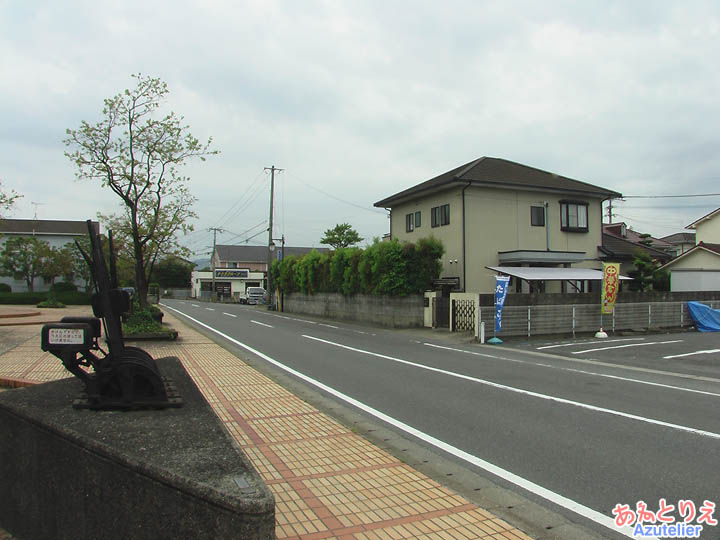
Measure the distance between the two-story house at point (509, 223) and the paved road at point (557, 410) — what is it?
35.2 feet

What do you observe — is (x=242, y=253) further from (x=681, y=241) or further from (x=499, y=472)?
(x=499, y=472)

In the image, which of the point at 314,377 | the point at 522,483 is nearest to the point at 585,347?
the point at 314,377

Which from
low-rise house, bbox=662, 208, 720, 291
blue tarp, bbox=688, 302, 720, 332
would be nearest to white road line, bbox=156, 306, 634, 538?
blue tarp, bbox=688, 302, 720, 332

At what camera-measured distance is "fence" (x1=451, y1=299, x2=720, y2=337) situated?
1858cm

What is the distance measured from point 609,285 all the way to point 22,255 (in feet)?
153

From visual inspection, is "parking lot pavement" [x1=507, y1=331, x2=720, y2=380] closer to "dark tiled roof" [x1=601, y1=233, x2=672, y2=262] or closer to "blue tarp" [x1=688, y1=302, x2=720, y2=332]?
"blue tarp" [x1=688, y1=302, x2=720, y2=332]

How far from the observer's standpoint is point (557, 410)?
7375 mm

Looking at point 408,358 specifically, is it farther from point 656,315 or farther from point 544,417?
point 656,315

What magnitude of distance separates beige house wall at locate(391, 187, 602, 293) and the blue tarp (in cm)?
677

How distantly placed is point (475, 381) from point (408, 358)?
3.53 m

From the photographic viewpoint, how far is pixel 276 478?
4633mm

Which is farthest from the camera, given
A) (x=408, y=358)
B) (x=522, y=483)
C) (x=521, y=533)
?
(x=408, y=358)

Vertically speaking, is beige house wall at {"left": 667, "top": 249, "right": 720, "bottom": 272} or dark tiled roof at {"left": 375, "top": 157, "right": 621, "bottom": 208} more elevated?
dark tiled roof at {"left": 375, "top": 157, "right": 621, "bottom": 208}

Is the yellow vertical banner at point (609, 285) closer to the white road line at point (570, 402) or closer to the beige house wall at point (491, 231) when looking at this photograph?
the beige house wall at point (491, 231)
